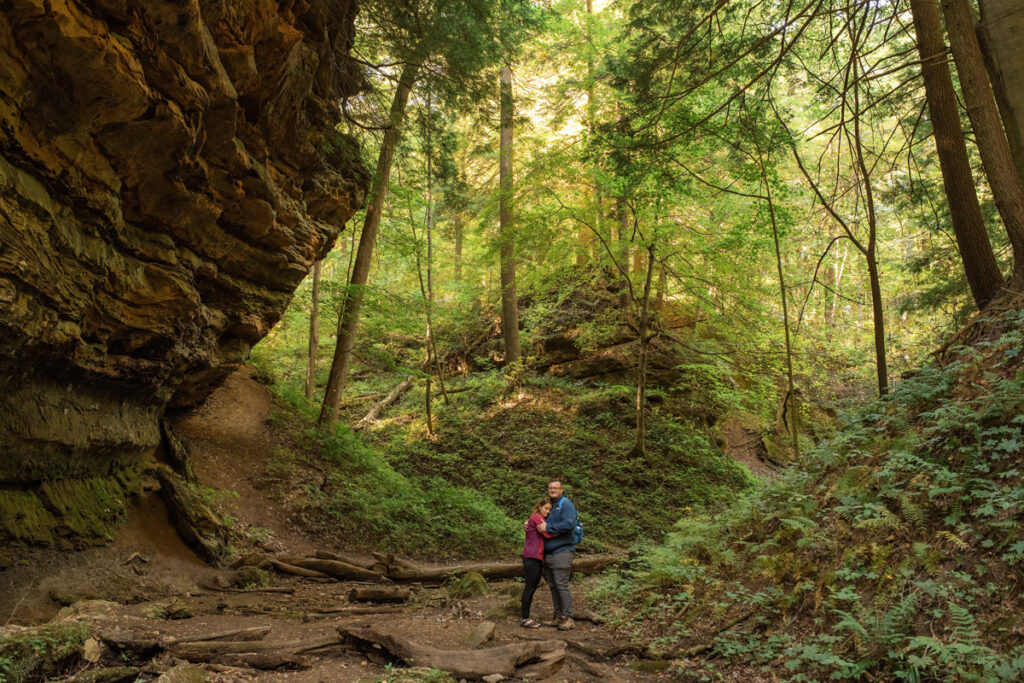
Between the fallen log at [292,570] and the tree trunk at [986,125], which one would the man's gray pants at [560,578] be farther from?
the tree trunk at [986,125]

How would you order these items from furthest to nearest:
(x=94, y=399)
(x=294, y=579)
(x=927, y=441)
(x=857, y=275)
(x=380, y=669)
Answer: (x=857, y=275) → (x=294, y=579) → (x=94, y=399) → (x=927, y=441) → (x=380, y=669)

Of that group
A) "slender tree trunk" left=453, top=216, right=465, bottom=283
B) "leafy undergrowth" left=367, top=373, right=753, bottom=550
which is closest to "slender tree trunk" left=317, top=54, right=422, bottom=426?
"leafy undergrowth" left=367, top=373, right=753, bottom=550

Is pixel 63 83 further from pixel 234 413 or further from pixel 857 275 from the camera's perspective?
pixel 857 275

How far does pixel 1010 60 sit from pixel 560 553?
8.50 metres

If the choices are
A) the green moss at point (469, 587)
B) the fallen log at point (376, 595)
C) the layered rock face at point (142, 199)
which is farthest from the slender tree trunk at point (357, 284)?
the green moss at point (469, 587)

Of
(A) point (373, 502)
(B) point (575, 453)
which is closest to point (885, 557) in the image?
(A) point (373, 502)

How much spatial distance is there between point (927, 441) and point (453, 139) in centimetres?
1135

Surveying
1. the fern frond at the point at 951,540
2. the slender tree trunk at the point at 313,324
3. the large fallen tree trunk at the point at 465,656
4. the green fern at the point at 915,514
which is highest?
the slender tree trunk at the point at 313,324

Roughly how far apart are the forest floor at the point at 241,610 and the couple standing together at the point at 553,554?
1.29 feet

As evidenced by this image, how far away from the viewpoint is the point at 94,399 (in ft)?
24.1

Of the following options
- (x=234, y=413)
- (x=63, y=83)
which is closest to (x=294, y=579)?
(x=234, y=413)

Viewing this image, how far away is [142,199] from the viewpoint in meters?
7.16

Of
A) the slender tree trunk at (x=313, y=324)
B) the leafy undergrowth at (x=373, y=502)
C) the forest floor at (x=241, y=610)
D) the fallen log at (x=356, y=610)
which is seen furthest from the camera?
the slender tree trunk at (x=313, y=324)

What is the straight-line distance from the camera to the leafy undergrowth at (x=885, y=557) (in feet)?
12.5
